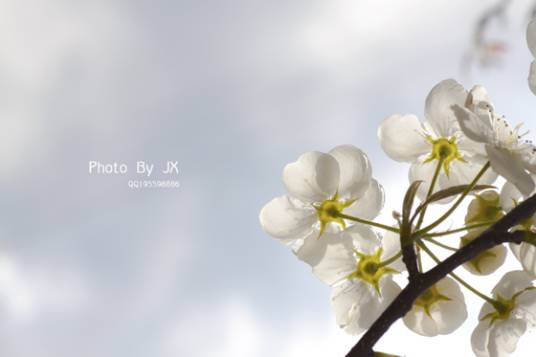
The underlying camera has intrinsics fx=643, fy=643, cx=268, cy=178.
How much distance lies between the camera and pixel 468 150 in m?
0.58

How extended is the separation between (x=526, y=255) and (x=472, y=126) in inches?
4.3

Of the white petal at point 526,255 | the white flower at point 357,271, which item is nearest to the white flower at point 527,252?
the white petal at point 526,255

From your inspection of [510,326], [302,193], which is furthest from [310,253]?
[510,326]

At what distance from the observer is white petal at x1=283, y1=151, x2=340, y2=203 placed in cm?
55

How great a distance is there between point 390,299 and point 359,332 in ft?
0.14

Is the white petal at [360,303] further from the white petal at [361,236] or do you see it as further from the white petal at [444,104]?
the white petal at [444,104]

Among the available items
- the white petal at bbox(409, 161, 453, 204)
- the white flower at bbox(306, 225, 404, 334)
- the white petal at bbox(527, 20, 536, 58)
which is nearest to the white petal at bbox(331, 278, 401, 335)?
the white flower at bbox(306, 225, 404, 334)

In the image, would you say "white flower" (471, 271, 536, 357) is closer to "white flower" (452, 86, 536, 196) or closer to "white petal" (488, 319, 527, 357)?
"white petal" (488, 319, 527, 357)

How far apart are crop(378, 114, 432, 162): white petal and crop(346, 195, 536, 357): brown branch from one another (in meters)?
0.19

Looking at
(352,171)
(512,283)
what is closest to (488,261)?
(512,283)

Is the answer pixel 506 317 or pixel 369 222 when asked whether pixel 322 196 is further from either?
pixel 506 317

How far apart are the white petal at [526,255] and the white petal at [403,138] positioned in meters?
0.15

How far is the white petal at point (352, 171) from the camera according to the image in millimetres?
542

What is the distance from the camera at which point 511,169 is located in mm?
430
